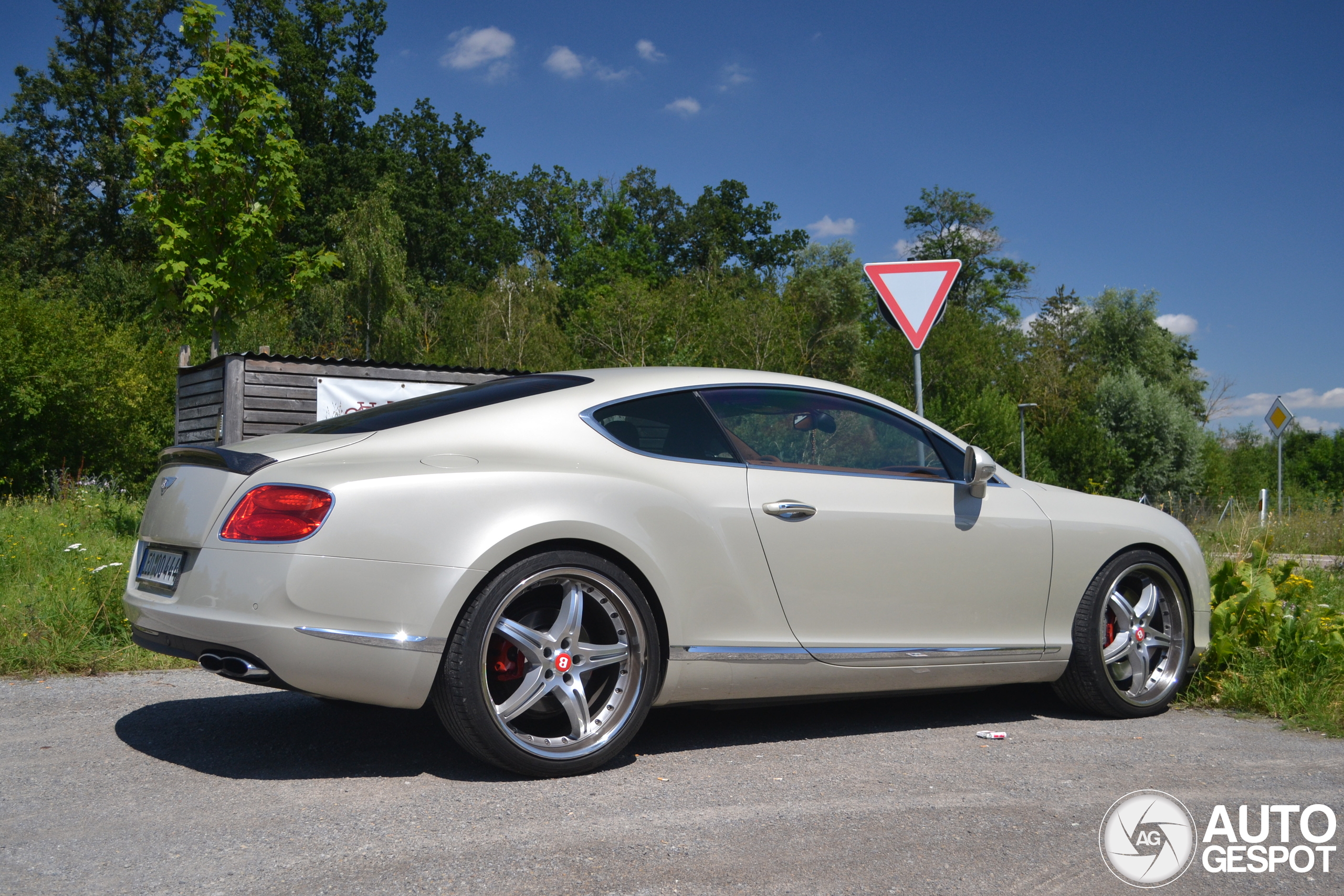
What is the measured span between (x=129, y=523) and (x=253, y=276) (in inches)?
148

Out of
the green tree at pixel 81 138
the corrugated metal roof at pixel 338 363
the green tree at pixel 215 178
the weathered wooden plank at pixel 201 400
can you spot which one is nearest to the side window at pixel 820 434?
the corrugated metal roof at pixel 338 363

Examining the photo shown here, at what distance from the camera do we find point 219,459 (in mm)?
3650

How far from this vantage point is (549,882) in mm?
2670

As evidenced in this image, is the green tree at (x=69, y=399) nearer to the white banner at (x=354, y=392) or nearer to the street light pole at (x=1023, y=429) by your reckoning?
the white banner at (x=354, y=392)

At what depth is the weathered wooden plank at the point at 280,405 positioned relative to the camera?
1269 cm

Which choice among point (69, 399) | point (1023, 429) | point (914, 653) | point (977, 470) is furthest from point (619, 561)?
point (1023, 429)

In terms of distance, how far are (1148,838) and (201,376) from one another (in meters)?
12.8

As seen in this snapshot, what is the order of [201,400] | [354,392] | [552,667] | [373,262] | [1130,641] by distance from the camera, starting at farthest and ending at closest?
[373,262] → [201,400] → [354,392] → [1130,641] → [552,667]

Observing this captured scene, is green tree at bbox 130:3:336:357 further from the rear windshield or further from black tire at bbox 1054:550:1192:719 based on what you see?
black tire at bbox 1054:550:1192:719

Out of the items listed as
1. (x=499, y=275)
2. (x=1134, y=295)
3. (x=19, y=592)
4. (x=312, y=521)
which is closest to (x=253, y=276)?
(x=19, y=592)

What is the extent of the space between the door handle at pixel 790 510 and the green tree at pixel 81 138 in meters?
45.3

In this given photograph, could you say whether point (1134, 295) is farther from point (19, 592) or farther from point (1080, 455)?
point (19, 592)

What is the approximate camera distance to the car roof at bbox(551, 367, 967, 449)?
4.09 meters

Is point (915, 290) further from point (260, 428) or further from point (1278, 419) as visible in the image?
point (1278, 419)
